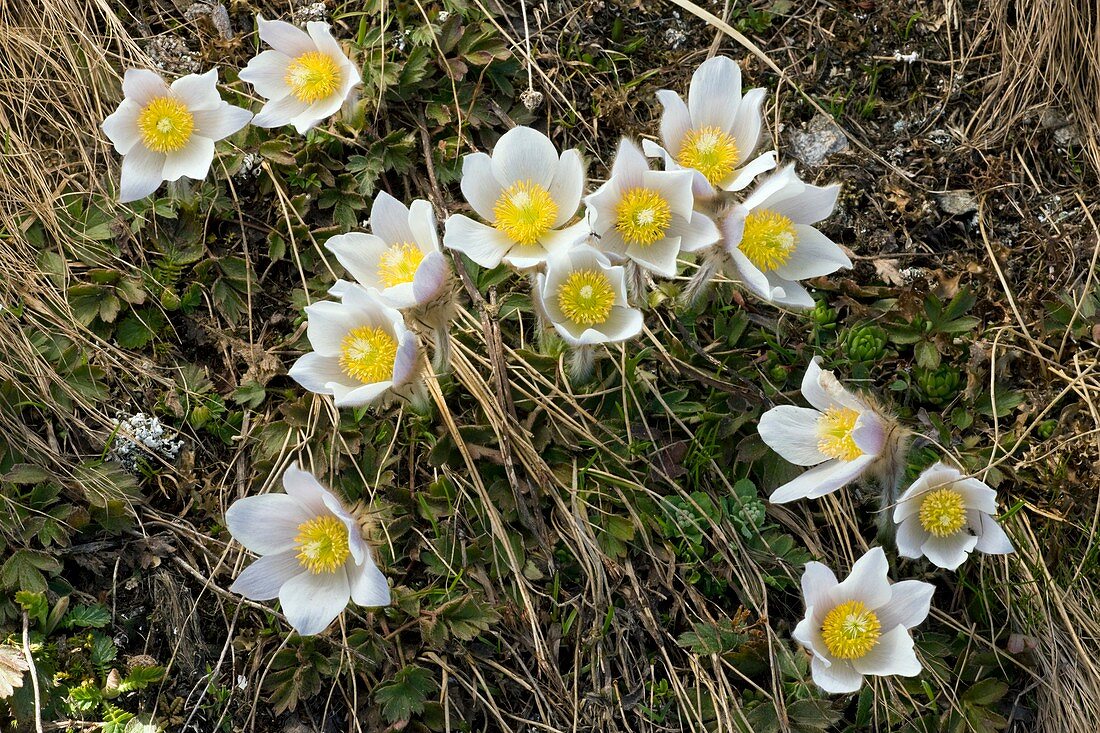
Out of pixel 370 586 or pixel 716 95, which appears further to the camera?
pixel 716 95

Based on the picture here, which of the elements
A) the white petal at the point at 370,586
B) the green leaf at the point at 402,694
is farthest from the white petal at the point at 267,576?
the green leaf at the point at 402,694

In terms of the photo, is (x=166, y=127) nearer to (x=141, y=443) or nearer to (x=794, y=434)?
(x=141, y=443)

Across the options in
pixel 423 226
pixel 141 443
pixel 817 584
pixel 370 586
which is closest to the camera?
pixel 370 586

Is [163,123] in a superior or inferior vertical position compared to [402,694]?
superior

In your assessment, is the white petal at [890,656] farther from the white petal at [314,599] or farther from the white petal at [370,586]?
the white petal at [314,599]

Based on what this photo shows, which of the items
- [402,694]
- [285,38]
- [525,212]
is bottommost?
[402,694]

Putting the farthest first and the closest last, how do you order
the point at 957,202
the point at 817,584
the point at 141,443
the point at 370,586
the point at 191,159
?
the point at 957,202 < the point at 191,159 < the point at 141,443 < the point at 817,584 < the point at 370,586

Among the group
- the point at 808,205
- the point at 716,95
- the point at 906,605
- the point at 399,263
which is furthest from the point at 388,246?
the point at 906,605
